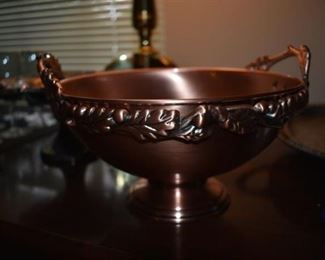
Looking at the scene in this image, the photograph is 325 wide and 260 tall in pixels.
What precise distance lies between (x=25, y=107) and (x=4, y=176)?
1.37 feet

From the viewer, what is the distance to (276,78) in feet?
1.59

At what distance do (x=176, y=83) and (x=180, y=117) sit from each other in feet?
0.90

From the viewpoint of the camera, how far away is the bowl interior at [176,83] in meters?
0.52

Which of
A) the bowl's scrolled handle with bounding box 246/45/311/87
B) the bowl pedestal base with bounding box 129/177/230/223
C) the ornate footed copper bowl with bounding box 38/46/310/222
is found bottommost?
the bowl pedestal base with bounding box 129/177/230/223

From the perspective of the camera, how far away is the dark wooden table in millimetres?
354

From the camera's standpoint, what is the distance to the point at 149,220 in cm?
41

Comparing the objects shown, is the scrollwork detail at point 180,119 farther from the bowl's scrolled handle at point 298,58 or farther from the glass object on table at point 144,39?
the glass object on table at point 144,39

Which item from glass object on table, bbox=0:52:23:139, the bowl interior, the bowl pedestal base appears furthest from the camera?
glass object on table, bbox=0:52:23:139

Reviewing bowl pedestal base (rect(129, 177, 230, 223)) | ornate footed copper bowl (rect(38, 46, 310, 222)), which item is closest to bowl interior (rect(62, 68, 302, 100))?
ornate footed copper bowl (rect(38, 46, 310, 222))

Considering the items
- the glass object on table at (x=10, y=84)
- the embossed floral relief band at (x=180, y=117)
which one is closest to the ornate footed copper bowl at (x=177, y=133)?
the embossed floral relief band at (x=180, y=117)

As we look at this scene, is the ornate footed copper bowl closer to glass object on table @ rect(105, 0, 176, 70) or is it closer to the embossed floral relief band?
the embossed floral relief band

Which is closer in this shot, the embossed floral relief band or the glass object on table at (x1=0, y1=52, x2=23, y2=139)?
the embossed floral relief band

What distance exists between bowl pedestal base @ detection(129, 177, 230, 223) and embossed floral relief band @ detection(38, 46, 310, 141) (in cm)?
12

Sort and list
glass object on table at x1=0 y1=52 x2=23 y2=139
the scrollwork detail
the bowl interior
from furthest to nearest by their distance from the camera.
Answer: glass object on table at x1=0 y1=52 x2=23 y2=139 < the bowl interior < the scrollwork detail
